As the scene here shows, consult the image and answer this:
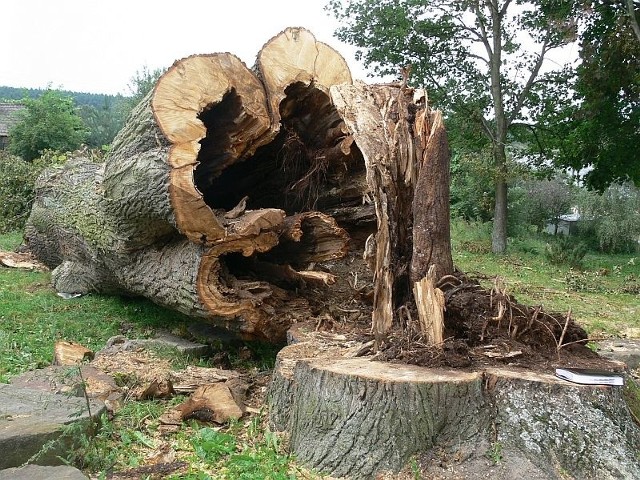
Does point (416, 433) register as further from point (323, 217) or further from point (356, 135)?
point (323, 217)

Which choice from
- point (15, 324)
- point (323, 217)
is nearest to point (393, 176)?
point (323, 217)

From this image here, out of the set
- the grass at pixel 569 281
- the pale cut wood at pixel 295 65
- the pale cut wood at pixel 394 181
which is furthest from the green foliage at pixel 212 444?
the grass at pixel 569 281

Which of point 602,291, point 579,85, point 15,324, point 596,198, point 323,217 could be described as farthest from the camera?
point 596,198

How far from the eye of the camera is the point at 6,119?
97.5ft

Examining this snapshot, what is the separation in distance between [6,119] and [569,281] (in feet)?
88.1

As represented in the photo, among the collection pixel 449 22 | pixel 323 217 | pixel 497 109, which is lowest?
pixel 323 217

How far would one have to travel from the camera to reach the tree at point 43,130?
78.3ft

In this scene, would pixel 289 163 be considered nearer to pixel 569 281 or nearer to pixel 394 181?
pixel 394 181

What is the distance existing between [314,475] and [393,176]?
75.7 inches

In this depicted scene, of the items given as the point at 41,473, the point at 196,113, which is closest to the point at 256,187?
the point at 196,113

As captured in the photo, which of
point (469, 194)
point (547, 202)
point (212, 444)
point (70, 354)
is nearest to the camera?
point (212, 444)

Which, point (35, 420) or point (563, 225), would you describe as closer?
point (35, 420)

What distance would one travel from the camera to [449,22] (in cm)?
1683

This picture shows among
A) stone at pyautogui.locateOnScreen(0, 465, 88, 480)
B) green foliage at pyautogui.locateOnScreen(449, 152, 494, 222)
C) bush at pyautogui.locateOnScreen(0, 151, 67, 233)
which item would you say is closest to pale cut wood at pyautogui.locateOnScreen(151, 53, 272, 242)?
A: stone at pyautogui.locateOnScreen(0, 465, 88, 480)
